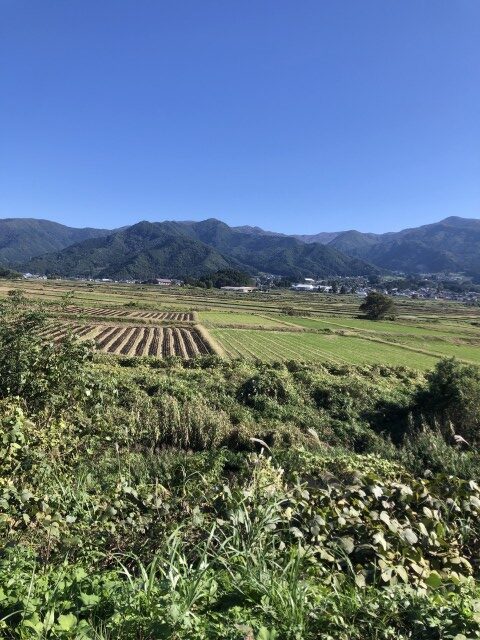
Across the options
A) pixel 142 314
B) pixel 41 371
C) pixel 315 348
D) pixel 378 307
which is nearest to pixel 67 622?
pixel 41 371

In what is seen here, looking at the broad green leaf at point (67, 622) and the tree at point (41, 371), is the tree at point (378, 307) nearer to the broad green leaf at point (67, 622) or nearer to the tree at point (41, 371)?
the tree at point (41, 371)

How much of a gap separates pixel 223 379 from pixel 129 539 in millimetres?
24385

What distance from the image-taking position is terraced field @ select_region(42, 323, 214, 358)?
4147 cm

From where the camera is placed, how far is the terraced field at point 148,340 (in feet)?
136

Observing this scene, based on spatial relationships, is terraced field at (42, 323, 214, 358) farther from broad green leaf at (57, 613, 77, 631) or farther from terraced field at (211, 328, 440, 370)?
broad green leaf at (57, 613, 77, 631)

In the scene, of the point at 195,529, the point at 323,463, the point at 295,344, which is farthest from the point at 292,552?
the point at 295,344

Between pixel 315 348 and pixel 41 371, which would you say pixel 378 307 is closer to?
pixel 315 348

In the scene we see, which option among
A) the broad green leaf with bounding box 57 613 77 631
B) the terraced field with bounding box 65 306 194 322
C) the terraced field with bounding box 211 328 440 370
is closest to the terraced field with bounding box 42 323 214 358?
the terraced field with bounding box 211 328 440 370

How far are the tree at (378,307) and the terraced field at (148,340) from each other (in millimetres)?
55355

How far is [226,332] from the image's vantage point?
6047cm

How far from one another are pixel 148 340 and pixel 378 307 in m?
68.7

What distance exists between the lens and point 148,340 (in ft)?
161

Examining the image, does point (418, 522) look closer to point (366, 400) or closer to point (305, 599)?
point (305, 599)

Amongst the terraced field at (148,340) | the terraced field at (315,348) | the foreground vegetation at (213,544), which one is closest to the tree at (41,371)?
the foreground vegetation at (213,544)
